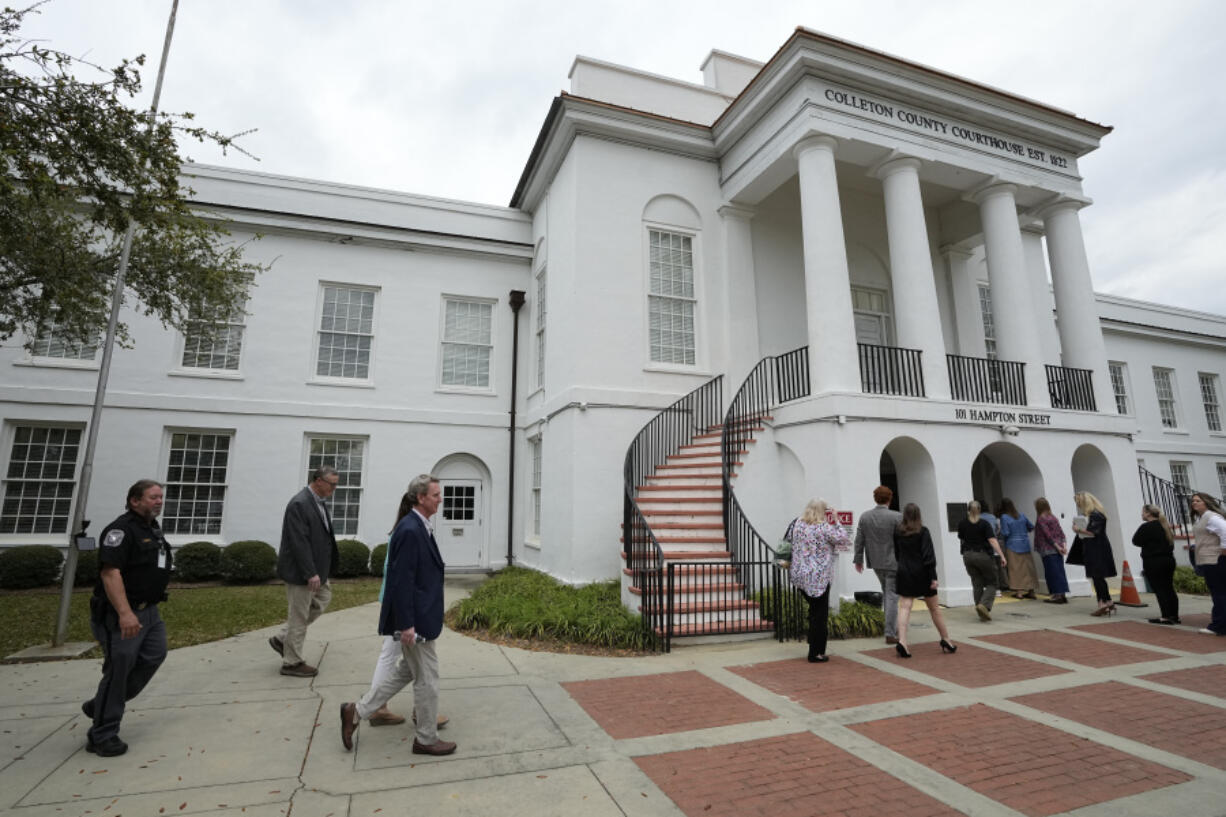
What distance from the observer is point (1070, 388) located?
12.9m

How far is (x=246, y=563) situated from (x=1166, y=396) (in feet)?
100

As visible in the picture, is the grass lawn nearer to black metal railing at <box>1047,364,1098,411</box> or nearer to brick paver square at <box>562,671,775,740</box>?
brick paver square at <box>562,671,775,740</box>

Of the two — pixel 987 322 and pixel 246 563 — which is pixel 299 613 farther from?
pixel 987 322

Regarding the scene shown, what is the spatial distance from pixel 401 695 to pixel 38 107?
6671 mm

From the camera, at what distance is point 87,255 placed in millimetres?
8852

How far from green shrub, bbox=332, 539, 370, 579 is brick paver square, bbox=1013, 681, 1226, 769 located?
1206 centimetres

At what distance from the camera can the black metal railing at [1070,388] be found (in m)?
12.8

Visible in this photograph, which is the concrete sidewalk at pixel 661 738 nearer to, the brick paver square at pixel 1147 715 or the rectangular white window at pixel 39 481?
the brick paver square at pixel 1147 715

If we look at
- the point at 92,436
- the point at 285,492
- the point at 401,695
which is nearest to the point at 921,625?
the point at 401,695

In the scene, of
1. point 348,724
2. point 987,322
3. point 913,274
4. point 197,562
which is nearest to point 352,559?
point 197,562

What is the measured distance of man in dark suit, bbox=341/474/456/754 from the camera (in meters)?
4.12

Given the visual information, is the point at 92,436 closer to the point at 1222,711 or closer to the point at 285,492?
the point at 285,492

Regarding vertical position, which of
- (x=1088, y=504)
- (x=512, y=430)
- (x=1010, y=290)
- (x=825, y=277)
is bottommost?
(x=1088, y=504)

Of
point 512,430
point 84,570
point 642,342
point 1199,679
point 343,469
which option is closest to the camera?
point 1199,679
